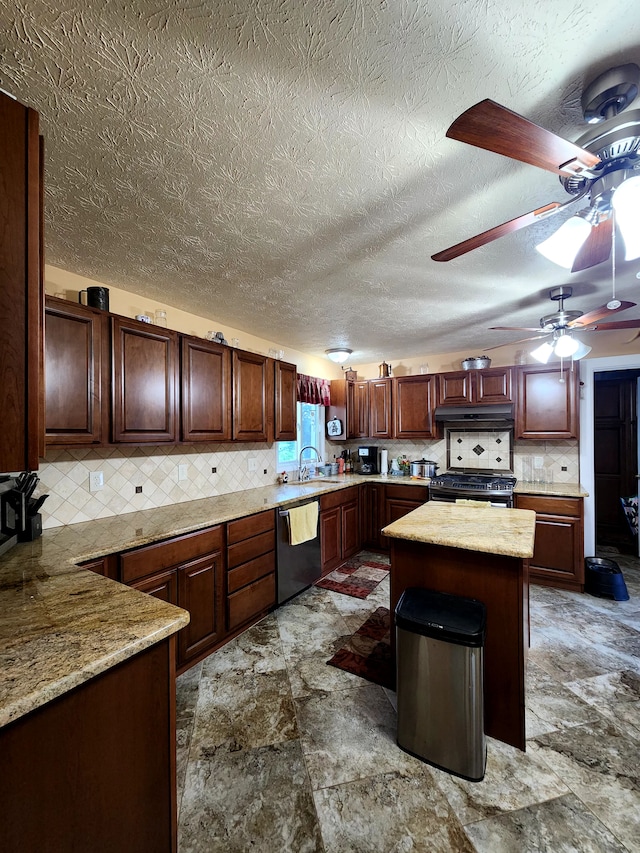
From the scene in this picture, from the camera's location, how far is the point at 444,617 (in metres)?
1.55

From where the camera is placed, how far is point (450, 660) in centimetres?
149

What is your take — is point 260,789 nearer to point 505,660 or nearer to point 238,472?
point 505,660

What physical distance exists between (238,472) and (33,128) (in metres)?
2.84

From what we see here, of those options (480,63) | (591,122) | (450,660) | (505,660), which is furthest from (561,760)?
(480,63)

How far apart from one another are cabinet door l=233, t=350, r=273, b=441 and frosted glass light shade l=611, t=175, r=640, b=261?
2503 mm

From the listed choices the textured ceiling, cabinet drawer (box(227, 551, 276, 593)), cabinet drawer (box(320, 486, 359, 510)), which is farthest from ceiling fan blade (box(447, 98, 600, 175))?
cabinet drawer (box(320, 486, 359, 510))

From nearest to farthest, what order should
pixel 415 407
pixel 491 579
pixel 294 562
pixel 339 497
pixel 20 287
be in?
1. pixel 20 287
2. pixel 491 579
3. pixel 294 562
4. pixel 339 497
5. pixel 415 407

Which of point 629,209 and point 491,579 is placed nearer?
point 629,209

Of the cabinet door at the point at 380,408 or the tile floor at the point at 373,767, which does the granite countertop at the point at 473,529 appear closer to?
the tile floor at the point at 373,767

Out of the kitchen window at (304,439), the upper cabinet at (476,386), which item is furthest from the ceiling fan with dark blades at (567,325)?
the kitchen window at (304,439)

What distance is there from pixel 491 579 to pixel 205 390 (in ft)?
7.40

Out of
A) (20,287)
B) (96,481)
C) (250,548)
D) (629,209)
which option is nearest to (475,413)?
(250,548)

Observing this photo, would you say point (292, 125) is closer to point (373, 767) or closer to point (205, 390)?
point (205, 390)

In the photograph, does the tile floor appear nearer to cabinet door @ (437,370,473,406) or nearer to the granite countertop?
the granite countertop
